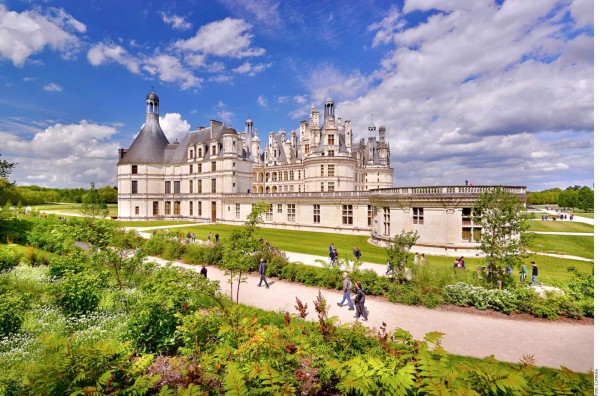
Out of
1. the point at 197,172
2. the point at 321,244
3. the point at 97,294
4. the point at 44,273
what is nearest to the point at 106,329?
the point at 97,294

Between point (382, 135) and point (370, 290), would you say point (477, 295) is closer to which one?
point (370, 290)

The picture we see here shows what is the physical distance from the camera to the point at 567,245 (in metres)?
29.1

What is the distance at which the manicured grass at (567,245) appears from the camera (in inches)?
1019

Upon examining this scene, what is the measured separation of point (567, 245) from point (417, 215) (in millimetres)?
16651

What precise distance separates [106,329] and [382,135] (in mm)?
70875

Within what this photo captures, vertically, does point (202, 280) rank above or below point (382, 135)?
below

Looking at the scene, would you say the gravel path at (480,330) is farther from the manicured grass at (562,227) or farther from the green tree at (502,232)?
the manicured grass at (562,227)

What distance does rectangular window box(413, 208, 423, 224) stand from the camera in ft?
85.2

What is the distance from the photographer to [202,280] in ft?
36.4

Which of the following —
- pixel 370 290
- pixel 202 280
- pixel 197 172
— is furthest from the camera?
pixel 197 172

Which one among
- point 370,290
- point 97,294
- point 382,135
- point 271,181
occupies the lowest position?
point 370,290

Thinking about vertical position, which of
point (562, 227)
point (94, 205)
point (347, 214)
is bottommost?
point (562, 227)

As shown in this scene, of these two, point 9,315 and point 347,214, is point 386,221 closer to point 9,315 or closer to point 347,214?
point 347,214

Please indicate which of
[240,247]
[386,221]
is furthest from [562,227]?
[240,247]
